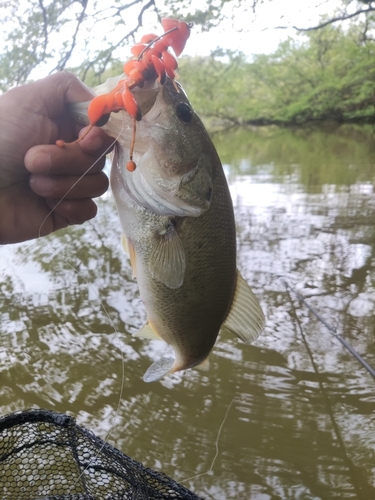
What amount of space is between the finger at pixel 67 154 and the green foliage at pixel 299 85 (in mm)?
17728

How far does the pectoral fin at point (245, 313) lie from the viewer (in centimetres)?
158

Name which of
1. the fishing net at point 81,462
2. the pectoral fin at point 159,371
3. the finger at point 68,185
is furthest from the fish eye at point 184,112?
the fishing net at point 81,462

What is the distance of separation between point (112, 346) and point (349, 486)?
189 cm

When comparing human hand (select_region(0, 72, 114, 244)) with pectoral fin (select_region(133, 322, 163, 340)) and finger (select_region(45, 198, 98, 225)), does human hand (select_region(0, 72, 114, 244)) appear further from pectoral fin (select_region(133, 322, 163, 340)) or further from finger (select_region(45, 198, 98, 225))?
pectoral fin (select_region(133, 322, 163, 340))

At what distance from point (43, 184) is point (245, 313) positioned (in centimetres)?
89

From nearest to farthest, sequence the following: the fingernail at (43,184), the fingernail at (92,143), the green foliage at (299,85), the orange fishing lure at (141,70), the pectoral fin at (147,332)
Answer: the orange fishing lure at (141,70)
the fingernail at (92,143)
the fingernail at (43,184)
the pectoral fin at (147,332)
the green foliage at (299,85)

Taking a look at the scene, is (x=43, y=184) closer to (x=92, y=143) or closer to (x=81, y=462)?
(x=92, y=143)

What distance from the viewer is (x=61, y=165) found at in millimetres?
1431

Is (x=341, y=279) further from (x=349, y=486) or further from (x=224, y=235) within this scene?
(x=224, y=235)

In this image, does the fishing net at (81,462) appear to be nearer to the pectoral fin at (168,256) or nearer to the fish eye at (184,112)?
the pectoral fin at (168,256)

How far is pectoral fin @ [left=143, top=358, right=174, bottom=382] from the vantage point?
1.66 metres

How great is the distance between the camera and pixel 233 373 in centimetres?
291

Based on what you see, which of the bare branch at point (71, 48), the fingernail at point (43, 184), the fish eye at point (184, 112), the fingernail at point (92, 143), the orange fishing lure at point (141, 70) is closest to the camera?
the orange fishing lure at point (141, 70)

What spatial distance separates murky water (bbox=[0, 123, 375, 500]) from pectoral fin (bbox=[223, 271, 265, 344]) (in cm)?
107
